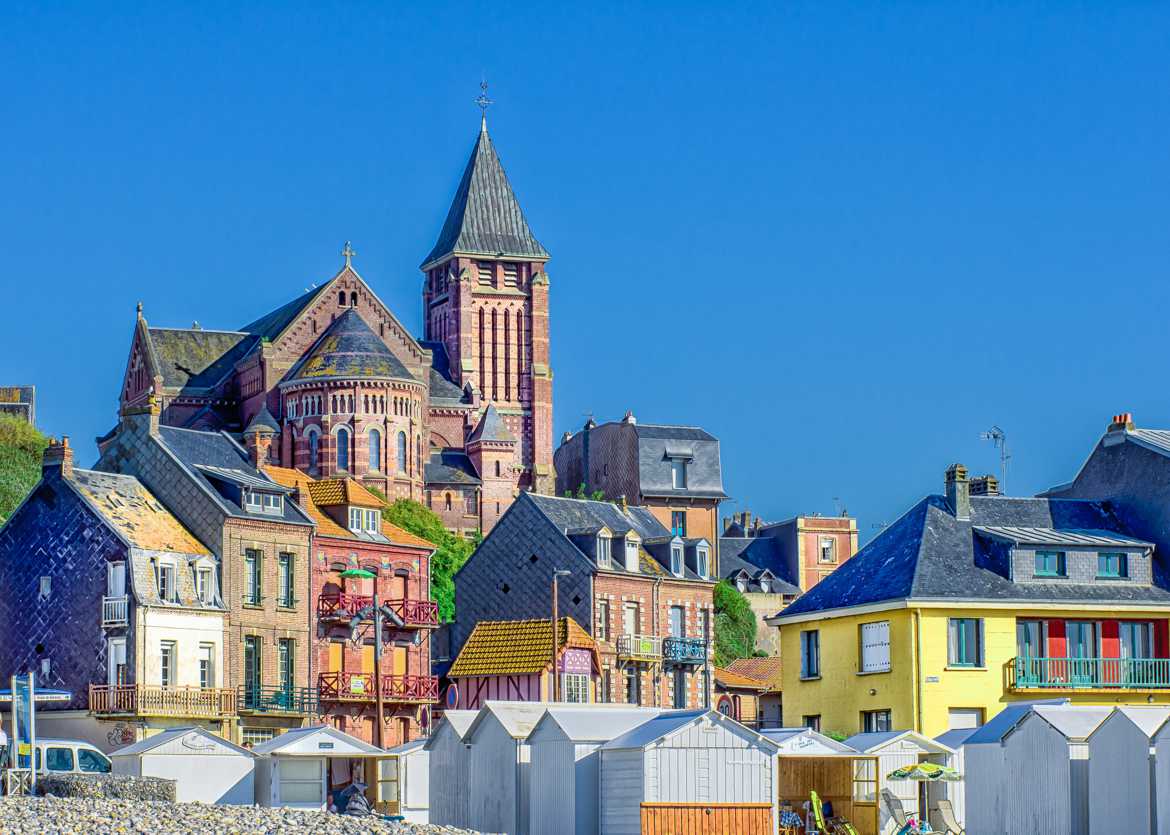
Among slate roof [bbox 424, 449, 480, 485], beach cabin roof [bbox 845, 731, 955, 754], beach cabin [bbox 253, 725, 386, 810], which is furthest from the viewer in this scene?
slate roof [bbox 424, 449, 480, 485]

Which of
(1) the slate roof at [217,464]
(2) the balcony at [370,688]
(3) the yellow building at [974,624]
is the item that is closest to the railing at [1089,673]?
(3) the yellow building at [974,624]

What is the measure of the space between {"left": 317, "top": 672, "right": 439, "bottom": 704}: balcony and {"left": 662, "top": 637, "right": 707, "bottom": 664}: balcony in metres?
10.3

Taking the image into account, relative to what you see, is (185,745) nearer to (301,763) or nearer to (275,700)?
(301,763)

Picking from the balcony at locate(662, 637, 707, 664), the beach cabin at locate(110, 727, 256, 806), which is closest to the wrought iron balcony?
the beach cabin at locate(110, 727, 256, 806)

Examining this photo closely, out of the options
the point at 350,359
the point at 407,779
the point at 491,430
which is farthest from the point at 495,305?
the point at 407,779

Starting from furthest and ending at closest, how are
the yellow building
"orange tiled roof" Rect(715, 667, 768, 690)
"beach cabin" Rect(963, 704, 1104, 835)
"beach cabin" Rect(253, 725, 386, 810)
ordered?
"orange tiled roof" Rect(715, 667, 768, 690) → the yellow building → "beach cabin" Rect(253, 725, 386, 810) → "beach cabin" Rect(963, 704, 1104, 835)

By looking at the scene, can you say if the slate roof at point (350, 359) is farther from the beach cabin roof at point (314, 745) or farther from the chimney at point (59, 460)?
the beach cabin roof at point (314, 745)

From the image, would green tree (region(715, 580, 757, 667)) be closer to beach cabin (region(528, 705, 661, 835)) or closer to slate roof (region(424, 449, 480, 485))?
slate roof (region(424, 449, 480, 485))

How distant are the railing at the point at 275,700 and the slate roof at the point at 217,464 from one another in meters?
4.99

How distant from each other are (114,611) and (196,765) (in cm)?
1521

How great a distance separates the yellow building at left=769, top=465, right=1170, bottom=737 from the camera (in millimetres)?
55625

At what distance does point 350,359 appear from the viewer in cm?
12019

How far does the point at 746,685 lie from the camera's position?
96.1 m

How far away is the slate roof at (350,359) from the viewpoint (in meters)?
120
